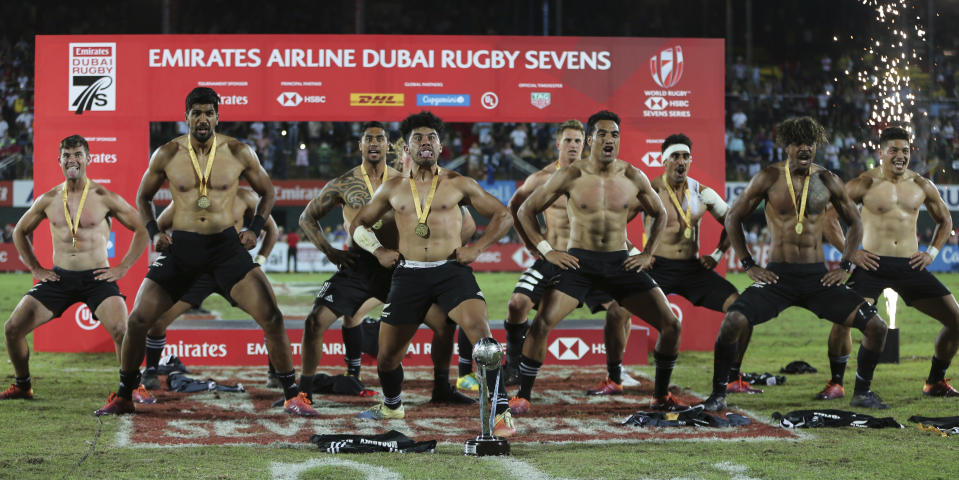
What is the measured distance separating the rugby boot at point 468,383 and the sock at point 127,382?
9.54 ft

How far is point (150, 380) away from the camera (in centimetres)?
929

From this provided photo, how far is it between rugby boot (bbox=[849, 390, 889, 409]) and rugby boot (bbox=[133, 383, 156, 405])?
5.53 meters

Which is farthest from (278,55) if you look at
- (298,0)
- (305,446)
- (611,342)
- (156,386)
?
(298,0)

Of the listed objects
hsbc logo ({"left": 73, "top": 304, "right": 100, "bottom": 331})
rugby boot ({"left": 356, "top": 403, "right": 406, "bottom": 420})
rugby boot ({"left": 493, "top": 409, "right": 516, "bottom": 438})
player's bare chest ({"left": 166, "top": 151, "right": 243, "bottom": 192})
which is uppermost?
player's bare chest ({"left": 166, "top": 151, "right": 243, "bottom": 192})

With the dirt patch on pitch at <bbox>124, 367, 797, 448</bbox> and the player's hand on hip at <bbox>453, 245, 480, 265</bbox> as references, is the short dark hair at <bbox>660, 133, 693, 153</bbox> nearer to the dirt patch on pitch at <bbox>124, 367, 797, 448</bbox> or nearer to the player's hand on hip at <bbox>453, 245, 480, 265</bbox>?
the dirt patch on pitch at <bbox>124, 367, 797, 448</bbox>

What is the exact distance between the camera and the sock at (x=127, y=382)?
7656mm

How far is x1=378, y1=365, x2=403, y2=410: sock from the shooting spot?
24.6 feet

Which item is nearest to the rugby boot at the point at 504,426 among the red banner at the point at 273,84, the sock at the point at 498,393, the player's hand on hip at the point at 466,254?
the sock at the point at 498,393

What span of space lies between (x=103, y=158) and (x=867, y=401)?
839 centimetres

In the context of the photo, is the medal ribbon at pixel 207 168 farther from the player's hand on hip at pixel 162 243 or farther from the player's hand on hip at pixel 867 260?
the player's hand on hip at pixel 867 260

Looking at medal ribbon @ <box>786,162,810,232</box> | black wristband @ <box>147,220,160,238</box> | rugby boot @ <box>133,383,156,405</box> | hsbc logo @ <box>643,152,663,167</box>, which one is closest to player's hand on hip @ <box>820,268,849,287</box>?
medal ribbon @ <box>786,162,810,232</box>

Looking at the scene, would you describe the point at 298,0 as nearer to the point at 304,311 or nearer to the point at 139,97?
the point at 304,311

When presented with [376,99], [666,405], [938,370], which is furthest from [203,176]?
[938,370]

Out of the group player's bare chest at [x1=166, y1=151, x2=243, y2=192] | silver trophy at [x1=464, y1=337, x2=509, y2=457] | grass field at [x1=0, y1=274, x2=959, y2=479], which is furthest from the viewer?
player's bare chest at [x1=166, y1=151, x2=243, y2=192]
